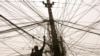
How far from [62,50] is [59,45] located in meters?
0.26

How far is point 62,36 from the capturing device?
29.2 ft

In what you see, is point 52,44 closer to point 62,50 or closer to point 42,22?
point 62,50

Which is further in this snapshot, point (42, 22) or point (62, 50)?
point (42, 22)

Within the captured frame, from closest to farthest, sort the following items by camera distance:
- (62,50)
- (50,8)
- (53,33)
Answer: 1. (62,50)
2. (53,33)
3. (50,8)

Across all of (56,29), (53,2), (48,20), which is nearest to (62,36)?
(56,29)

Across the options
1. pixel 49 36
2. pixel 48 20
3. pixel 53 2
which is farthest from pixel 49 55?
pixel 53 2

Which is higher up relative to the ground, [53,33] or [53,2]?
[53,2]

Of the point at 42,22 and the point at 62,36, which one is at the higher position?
the point at 42,22

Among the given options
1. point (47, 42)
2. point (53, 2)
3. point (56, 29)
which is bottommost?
point (47, 42)

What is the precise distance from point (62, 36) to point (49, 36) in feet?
2.02

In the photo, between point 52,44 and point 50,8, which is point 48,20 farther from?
point 52,44

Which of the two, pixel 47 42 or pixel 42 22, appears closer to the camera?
pixel 47 42

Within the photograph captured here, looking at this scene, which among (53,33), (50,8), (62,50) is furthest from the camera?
(50,8)

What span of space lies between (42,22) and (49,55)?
6.53ft
